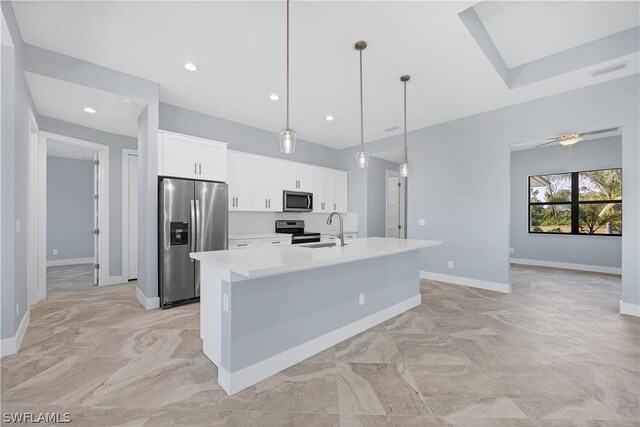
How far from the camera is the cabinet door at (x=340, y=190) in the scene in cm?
632

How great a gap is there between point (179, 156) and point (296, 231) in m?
2.78

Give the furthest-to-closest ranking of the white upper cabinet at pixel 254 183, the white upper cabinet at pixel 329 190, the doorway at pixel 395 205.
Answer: the doorway at pixel 395 205, the white upper cabinet at pixel 329 190, the white upper cabinet at pixel 254 183

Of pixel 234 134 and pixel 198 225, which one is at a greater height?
pixel 234 134

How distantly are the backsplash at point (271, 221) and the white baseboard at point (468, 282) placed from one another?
2.01 meters

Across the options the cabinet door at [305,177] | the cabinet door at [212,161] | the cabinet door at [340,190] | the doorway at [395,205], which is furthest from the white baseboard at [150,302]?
the doorway at [395,205]

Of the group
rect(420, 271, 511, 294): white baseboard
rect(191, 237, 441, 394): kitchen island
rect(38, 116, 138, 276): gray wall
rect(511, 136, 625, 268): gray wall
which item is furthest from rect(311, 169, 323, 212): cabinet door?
rect(511, 136, 625, 268): gray wall

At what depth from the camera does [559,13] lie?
2645 millimetres

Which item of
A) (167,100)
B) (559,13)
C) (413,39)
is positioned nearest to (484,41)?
(559,13)

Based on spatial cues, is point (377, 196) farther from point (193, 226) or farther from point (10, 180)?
point (10, 180)

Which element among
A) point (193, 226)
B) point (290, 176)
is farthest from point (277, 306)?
point (290, 176)

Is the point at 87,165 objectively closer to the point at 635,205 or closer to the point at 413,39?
the point at 413,39

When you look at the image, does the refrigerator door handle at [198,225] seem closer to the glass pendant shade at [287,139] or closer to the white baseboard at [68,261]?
the glass pendant shade at [287,139]

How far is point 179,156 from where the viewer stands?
3742mm

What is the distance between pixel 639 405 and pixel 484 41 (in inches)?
128
